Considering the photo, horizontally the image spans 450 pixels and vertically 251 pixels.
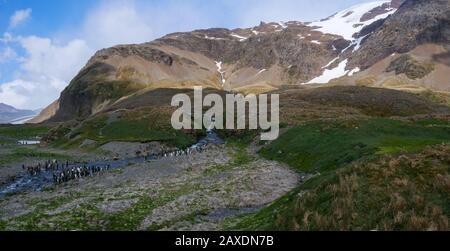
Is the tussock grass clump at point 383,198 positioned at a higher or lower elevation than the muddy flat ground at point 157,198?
higher

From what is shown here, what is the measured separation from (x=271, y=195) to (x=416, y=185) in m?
20.5

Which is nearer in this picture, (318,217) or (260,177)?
(318,217)

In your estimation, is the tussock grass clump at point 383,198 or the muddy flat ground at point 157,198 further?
the muddy flat ground at point 157,198

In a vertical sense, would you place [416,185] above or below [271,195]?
above

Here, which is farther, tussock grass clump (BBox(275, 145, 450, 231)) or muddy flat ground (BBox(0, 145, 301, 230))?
muddy flat ground (BBox(0, 145, 301, 230))

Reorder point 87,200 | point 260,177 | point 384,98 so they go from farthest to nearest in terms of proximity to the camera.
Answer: point 384,98, point 260,177, point 87,200

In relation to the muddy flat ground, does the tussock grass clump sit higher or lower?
higher

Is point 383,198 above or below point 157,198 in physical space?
above

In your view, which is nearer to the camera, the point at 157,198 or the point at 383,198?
the point at 383,198

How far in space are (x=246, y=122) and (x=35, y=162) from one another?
5032cm

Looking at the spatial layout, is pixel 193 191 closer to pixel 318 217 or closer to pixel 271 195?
pixel 271 195
